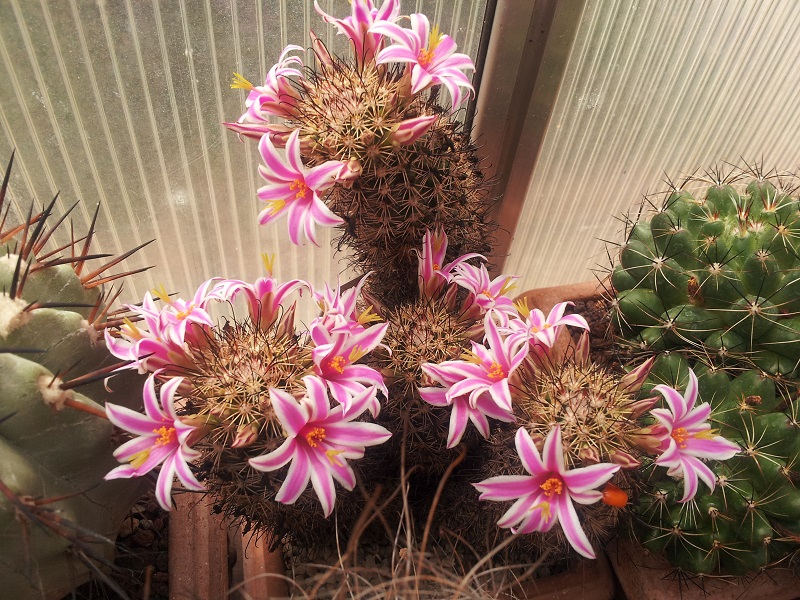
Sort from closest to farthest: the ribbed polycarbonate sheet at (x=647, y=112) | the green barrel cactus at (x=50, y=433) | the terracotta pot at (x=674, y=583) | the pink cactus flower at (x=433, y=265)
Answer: the green barrel cactus at (x=50, y=433) < the pink cactus flower at (x=433, y=265) < the terracotta pot at (x=674, y=583) < the ribbed polycarbonate sheet at (x=647, y=112)

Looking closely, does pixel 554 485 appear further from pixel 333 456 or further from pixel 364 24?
pixel 364 24

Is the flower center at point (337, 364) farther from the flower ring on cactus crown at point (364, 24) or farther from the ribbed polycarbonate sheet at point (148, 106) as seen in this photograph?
the ribbed polycarbonate sheet at point (148, 106)

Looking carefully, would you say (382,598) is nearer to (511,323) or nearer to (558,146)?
(511,323)

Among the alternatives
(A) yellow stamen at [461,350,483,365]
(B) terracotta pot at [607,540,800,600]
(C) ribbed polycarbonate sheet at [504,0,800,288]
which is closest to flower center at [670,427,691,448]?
(A) yellow stamen at [461,350,483,365]

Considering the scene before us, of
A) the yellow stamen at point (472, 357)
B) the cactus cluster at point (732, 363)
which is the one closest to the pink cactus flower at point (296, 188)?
the yellow stamen at point (472, 357)

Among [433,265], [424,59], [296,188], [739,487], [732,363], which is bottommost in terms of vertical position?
[739,487]

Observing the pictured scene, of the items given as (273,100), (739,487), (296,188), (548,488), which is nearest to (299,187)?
(296,188)
